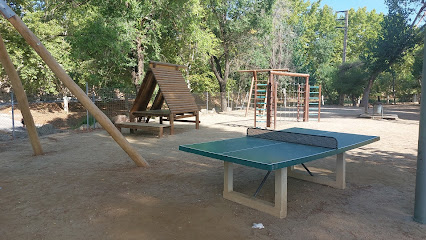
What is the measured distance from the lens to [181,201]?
400cm

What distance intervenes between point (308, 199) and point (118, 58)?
41.6 feet

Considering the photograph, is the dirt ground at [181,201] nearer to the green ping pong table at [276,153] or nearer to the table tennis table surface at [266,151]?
the green ping pong table at [276,153]

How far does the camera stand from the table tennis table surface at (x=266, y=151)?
326 centimetres

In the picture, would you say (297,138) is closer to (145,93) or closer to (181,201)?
(181,201)

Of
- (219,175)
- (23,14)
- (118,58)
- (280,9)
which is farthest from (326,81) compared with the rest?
(219,175)

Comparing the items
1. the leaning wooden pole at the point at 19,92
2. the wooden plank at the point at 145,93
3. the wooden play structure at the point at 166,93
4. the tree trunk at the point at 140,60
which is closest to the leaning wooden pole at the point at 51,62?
the leaning wooden pole at the point at 19,92

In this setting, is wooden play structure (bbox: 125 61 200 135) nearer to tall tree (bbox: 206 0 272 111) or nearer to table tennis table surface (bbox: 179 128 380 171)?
table tennis table surface (bbox: 179 128 380 171)

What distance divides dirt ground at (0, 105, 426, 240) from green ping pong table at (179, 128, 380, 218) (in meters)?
0.13

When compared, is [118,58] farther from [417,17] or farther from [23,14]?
[417,17]

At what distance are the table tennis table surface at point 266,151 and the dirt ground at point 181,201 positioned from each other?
2.10 feet

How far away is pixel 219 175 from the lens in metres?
5.23

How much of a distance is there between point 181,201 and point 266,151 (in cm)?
122

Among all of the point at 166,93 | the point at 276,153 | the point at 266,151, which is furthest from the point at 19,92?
the point at 276,153

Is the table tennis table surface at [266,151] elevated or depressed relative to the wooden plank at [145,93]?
depressed
